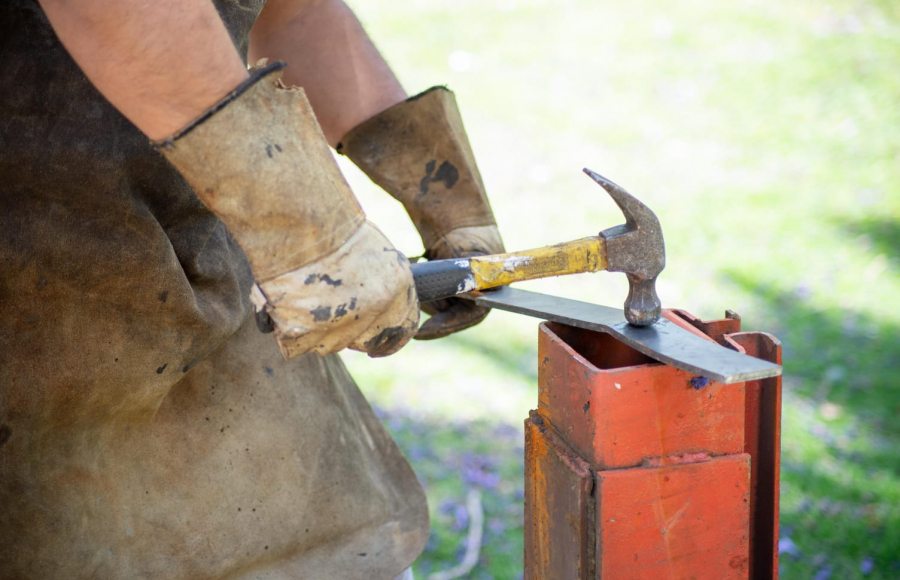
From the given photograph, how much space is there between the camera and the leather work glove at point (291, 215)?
108 cm

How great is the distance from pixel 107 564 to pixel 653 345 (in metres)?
0.96

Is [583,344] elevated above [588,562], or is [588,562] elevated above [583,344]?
[583,344]

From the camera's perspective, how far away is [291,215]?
1.13 metres

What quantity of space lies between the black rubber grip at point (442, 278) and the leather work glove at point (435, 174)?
30cm

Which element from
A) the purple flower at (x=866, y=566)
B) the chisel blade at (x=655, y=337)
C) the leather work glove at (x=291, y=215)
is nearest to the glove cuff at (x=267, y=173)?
the leather work glove at (x=291, y=215)

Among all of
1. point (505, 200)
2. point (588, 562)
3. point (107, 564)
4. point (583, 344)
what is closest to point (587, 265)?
point (583, 344)

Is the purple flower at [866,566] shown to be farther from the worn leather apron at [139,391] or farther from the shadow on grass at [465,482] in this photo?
the worn leather apron at [139,391]

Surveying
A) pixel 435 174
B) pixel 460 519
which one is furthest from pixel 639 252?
pixel 460 519

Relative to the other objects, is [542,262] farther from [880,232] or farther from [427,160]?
[880,232]

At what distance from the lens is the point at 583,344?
62.7 inches

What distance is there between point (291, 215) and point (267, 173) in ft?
0.22

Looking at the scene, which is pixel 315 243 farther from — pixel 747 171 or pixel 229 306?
pixel 747 171

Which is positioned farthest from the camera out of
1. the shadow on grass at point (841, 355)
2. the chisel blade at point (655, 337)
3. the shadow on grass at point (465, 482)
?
the shadow on grass at point (841, 355)

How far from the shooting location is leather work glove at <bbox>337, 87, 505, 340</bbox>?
5.71 ft
